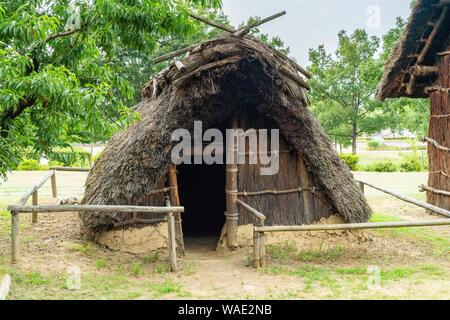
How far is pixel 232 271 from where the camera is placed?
7.09 m

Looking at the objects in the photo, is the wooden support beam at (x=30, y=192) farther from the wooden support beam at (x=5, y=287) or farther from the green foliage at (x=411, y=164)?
the green foliage at (x=411, y=164)

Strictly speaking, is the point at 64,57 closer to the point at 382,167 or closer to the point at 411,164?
the point at 382,167

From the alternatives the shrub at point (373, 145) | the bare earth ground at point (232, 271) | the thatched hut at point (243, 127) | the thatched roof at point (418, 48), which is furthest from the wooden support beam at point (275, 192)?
the shrub at point (373, 145)

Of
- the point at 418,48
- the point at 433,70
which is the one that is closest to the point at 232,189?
the point at 433,70

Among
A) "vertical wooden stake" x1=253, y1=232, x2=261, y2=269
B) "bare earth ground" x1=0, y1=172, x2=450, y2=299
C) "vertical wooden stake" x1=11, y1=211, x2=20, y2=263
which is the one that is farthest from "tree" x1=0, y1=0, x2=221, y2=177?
"vertical wooden stake" x1=253, y1=232, x2=261, y2=269

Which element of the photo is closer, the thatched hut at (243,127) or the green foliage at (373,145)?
the thatched hut at (243,127)

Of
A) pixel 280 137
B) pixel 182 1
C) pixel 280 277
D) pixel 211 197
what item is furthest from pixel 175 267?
pixel 211 197

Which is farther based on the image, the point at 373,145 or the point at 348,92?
the point at 373,145

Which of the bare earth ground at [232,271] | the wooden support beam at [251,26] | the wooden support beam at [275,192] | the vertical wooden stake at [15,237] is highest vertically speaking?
the wooden support beam at [251,26]

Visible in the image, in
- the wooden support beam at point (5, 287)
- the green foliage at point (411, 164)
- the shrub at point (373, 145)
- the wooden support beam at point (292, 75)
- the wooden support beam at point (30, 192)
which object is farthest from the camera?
the shrub at point (373, 145)

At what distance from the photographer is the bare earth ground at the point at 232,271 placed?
19.5ft

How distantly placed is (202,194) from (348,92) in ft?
57.1

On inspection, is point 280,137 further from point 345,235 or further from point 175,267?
point 175,267

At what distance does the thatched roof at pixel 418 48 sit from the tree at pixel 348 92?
13439 mm
